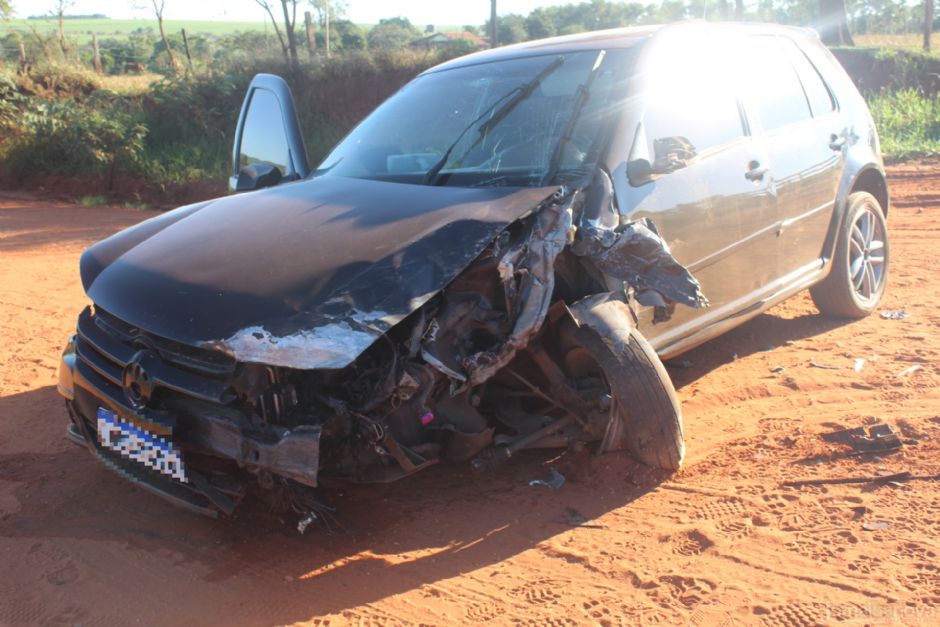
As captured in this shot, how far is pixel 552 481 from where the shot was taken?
11.9ft

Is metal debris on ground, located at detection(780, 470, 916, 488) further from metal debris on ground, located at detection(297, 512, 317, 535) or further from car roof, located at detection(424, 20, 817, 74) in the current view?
car roof, located at detection(424, 20, 817, 74)

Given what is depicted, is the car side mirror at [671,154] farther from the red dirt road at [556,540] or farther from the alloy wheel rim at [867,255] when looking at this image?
the alloy wheel rim at [867,255]

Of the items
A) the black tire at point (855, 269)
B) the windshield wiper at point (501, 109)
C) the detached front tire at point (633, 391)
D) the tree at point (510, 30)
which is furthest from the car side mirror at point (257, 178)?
the tree at point (510, 30)

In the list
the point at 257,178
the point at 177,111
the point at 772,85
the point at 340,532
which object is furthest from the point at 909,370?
the point at 177,111

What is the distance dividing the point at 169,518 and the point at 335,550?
836 mm

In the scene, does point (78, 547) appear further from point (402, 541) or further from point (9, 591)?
point (402, 541)

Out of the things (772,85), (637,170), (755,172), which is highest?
(772,85)

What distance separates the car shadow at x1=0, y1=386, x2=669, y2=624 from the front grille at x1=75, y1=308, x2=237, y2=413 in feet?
2.11

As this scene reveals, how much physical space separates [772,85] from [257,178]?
3.12m

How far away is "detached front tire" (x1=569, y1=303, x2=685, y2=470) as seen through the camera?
11.1 feet

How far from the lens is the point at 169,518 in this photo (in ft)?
11.7

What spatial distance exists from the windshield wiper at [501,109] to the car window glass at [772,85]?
1.28 m

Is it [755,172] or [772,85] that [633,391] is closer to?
[755,172]

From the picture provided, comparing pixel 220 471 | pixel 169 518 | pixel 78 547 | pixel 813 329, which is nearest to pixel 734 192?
pixel 813 329
